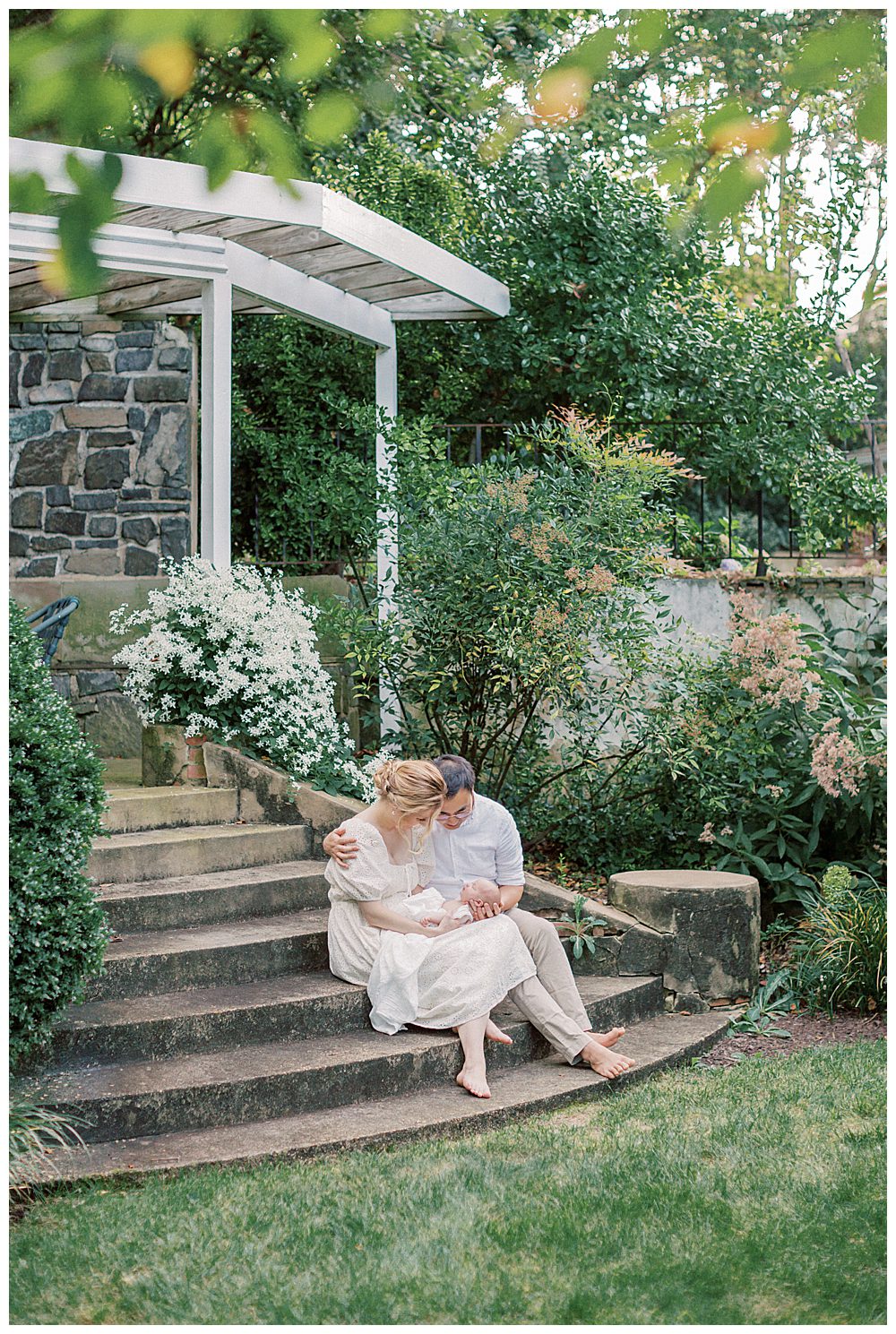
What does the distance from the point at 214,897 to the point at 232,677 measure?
114 cm

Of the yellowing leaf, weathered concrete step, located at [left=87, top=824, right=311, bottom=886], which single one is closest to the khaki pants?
weathered concrete step, located at [left=87, top=824, right=311, bottom=886]

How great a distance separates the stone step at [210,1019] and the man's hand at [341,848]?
46 centimetres

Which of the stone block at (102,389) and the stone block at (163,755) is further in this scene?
the stone block at (102,389)

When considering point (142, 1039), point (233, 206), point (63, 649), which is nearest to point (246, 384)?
point (63, 649)

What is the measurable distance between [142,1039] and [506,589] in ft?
8.70

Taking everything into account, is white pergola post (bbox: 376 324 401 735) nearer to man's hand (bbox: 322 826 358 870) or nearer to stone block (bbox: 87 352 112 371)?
stone block (bbox: 87 352 112 371)

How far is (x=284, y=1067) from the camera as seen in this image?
4047 millimetres

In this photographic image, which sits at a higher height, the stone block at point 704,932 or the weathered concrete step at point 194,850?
the weathered concrete step at point 194,850

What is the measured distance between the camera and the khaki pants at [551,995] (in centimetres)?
461

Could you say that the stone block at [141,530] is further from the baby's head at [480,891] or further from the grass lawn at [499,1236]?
the grass lawn at [499,1236]

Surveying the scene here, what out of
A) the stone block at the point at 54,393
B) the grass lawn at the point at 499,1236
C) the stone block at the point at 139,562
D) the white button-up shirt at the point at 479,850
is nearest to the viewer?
the grass lawn at the point at 499,1236

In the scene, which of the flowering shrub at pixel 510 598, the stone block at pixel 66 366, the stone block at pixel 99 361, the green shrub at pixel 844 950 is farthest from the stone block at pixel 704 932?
the stone block at pixel 66 366

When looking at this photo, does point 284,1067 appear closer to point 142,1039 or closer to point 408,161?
point 142,1039

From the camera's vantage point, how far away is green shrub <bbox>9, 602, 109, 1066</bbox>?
3506mm
